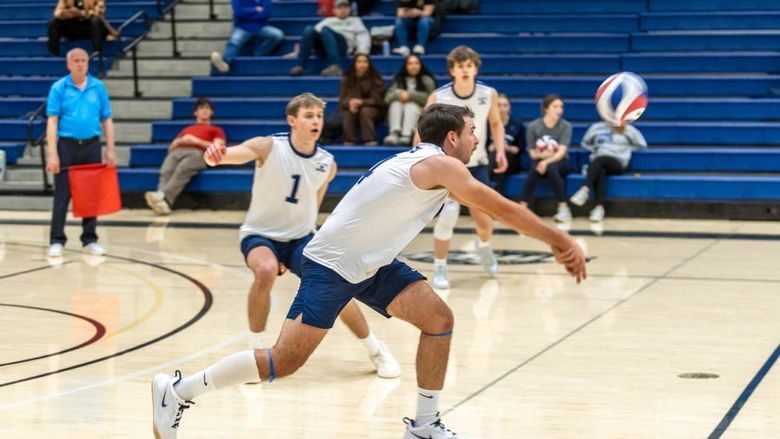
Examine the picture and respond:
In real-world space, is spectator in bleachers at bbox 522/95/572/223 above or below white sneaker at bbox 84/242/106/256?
above

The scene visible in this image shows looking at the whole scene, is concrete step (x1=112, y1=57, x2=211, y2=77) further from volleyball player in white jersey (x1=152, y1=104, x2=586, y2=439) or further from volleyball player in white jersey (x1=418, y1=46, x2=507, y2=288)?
volleyball player in white jersey (x1=152, y1=104, x2=586, y2=439)

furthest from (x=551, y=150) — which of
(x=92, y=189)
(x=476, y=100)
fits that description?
(x=92, y=189)

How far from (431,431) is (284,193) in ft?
6.97

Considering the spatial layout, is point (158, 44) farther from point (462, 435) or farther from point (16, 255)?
point (462, 435)

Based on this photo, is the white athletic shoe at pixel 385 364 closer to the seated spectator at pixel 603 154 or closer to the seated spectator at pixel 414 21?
the seated spectator at pixel 603 154

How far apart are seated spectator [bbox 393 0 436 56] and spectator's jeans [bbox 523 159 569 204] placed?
3.05m

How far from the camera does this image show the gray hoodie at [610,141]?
13.9m

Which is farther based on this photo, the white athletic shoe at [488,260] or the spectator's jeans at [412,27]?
the spectator's jeans at [412,27]

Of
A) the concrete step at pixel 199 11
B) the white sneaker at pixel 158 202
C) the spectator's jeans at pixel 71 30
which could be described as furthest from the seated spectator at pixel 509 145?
the spectator's jeans at pixel 71 30

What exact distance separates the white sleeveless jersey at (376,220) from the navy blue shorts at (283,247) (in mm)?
1658

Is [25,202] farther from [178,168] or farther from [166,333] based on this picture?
[166,333]

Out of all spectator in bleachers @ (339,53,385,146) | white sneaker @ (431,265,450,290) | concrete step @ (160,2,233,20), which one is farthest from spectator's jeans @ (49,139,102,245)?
concrete step @ (160,2,233,20)

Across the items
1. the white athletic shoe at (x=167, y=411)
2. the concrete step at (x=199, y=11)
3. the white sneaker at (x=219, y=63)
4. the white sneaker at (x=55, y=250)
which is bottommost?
the white sneaker at (x=55, y=250)

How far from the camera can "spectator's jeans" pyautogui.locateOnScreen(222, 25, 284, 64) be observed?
17.0m
